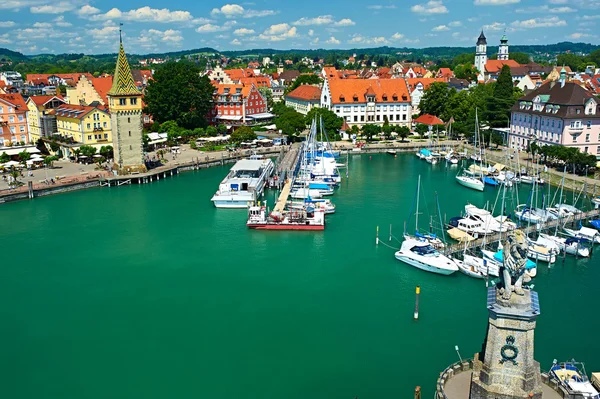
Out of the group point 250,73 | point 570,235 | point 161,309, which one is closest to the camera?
point 161,309

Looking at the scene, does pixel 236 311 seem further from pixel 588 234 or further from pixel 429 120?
pixel 429 120

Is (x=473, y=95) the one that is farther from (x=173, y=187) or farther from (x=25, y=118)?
(x=25, y=118)

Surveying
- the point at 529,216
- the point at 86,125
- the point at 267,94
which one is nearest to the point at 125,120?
the point at 86,125

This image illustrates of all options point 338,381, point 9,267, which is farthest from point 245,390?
point 9,267

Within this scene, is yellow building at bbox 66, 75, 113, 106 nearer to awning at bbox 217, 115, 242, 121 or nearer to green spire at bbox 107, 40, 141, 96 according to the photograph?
awning at bbox 217, 115, 242, 121

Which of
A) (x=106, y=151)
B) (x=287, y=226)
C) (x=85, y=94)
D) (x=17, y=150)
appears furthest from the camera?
(x=85, y=94)

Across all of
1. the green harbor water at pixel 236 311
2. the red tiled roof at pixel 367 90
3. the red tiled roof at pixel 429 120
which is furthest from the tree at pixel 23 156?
the red tiled roof at pixel 429 120

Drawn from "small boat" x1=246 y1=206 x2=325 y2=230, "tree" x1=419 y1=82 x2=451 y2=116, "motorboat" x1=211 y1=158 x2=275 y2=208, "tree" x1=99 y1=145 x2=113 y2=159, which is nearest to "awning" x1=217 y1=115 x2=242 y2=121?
"tree" x1=99 y1=145 x2=113 y2=159

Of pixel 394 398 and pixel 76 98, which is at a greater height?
pixel 76 98
